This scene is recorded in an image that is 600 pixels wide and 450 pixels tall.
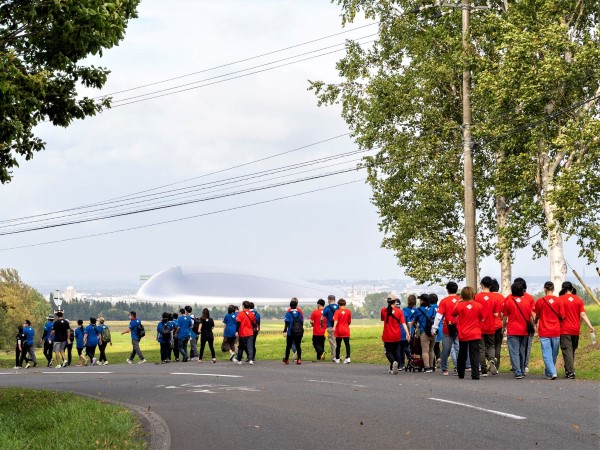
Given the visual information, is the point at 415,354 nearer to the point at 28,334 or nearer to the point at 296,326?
the point at 296,326

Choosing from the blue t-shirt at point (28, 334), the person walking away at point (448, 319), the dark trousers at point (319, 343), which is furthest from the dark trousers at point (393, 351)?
the blue t-shirt at point (28, 334)

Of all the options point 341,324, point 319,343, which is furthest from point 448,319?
point 319,343

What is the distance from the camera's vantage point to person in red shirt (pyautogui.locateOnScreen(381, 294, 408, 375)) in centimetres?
2270

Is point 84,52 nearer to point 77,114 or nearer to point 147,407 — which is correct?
point 77,114

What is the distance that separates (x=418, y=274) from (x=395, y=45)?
1029 centimetres

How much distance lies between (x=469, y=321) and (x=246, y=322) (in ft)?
32.1

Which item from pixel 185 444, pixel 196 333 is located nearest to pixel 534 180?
pixel 196 333

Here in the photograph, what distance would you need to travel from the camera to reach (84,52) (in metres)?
16.1

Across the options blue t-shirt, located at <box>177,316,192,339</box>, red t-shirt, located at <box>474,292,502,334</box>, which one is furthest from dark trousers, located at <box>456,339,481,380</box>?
blue t-shirt, located at <box>177,316,192,339</box>

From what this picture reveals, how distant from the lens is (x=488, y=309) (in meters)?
20.7

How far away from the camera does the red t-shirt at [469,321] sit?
1961cm

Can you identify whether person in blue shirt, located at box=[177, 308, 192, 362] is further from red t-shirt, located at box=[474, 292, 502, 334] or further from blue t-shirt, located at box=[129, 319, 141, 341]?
red t-shirt, located at box=[474, 292, 502, 334]

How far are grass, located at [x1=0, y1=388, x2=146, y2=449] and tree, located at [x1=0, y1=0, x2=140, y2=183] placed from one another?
4.56m

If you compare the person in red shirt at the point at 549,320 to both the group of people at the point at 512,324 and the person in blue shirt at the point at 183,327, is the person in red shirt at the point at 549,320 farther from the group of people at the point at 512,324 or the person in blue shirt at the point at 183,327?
the person in blue shirt at the point at 183,327
